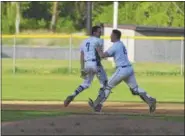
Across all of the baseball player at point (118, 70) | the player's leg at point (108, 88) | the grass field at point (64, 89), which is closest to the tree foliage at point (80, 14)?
the grass field at point (64, 89)

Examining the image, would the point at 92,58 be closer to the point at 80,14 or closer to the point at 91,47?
the point at 91,47

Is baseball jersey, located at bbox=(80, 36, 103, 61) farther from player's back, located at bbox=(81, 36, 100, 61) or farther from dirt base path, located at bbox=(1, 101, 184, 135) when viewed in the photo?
dirt base path, located at bbox=(1, 101, 184, 135)

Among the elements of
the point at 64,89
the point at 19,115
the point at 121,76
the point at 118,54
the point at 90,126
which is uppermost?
the point at 118,54

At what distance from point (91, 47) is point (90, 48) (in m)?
0.04

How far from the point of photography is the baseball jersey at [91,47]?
Result: 45.3 feet

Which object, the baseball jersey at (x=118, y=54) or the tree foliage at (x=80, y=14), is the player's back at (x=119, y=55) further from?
the tree foliage at (x=80, y=14)

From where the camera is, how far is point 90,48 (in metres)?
13.9

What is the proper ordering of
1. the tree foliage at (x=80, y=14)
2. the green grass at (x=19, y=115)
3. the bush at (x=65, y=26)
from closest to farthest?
1. the green grass at (x=19, y=115)
2. the tree foliage at (x=80, y=14)
3. the bush at (x=65, y=26)

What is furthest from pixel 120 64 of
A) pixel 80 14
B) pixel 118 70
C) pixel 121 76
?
pixel 80 14

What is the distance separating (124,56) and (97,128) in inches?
143

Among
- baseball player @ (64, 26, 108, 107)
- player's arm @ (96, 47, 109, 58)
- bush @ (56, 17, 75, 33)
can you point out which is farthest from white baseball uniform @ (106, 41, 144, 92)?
bush @ (56, 17, 75, 33)

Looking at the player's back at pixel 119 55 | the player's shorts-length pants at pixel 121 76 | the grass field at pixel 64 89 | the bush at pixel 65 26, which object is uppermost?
the player's back at pixel 119 55

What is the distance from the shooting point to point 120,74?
13406 mm

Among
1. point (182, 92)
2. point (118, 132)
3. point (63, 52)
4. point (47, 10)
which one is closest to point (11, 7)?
point (47, 10)
